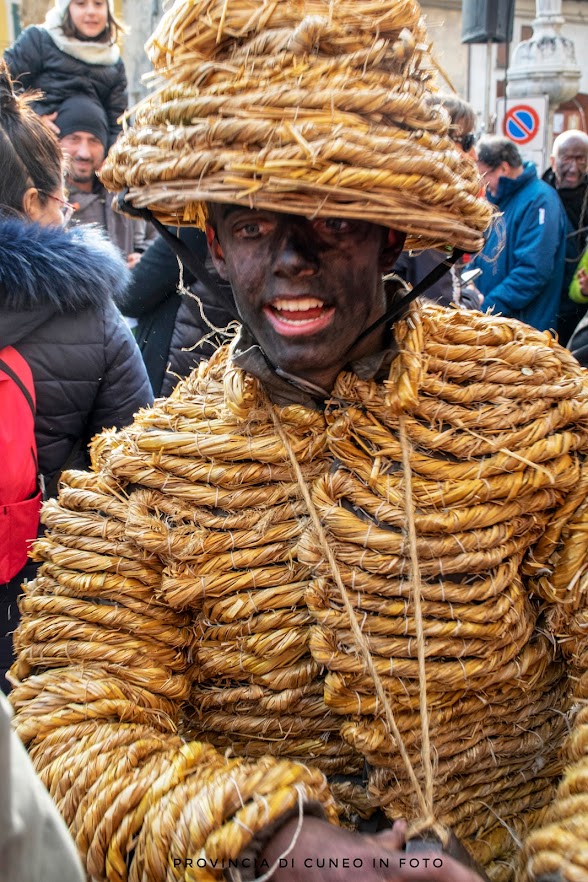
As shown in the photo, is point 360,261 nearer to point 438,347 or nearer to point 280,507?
point 438,347

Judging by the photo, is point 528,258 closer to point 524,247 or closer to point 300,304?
point 524,247

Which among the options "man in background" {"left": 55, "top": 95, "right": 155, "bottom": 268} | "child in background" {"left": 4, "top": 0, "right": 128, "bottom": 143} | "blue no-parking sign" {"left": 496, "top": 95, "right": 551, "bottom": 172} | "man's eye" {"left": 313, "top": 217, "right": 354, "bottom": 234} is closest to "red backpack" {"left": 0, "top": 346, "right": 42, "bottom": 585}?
"man's eye" {"left": 313, "top": 217, "right": 354, "bottom": 234}

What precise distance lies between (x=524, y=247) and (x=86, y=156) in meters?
2.93

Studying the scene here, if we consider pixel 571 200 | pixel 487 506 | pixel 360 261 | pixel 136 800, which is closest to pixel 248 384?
pixel 360 261

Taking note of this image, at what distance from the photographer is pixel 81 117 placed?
5914mm

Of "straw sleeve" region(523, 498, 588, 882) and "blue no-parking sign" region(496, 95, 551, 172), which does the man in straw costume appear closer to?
"straw sleeve" region(523, 498, 588, 882)

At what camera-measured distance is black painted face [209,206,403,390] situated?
6.25 feet

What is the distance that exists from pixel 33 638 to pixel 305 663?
1.91 ft

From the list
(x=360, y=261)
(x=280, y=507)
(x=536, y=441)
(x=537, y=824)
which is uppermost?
(x=360, y=261)

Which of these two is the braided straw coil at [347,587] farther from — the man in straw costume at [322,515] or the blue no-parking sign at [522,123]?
the blue no-parking sign at [522,123]

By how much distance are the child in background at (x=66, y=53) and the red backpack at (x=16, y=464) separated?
386 centimetres

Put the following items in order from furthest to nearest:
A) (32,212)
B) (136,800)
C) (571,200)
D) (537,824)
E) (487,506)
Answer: (571,200), (32,212), (537,824), (487,506), (136,800)

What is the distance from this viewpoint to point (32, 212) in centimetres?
315

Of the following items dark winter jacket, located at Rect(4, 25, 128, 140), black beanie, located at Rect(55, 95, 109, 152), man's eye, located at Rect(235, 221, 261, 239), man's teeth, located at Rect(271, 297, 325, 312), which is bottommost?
man's teeth, located at Rect(271, 297, 325, 312)
